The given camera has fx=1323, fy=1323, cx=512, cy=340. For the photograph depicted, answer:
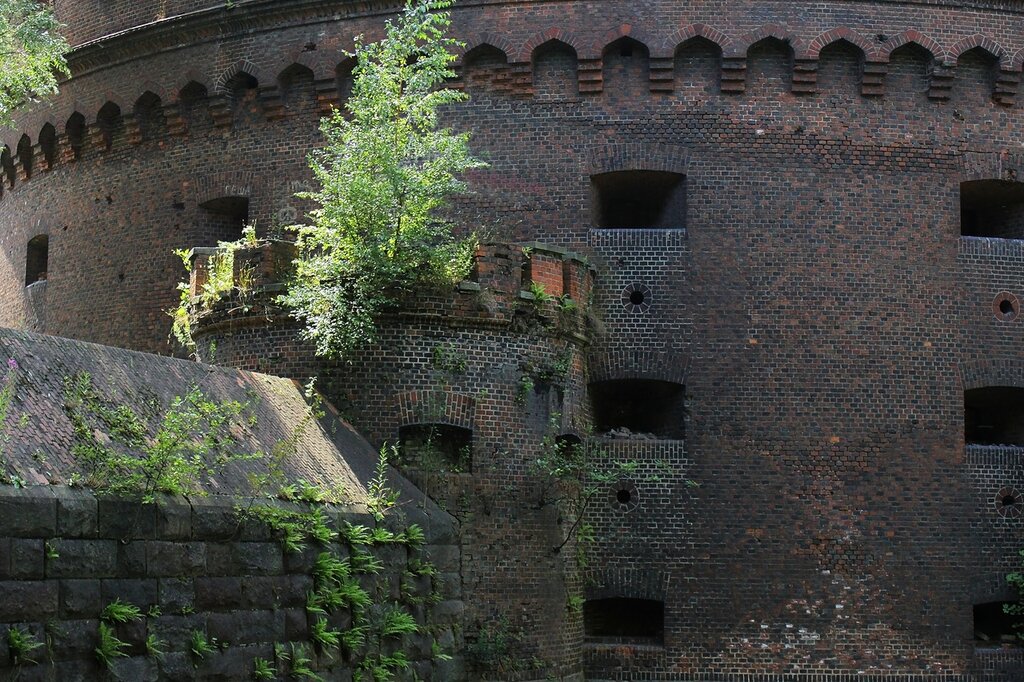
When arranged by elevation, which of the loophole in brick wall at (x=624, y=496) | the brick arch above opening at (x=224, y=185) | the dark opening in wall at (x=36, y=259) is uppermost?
the brick arch above opening at (x=224, y=185)

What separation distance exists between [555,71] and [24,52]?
22.8 feet

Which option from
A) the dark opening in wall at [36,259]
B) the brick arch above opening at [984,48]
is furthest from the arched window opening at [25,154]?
the brick arch above opening at [984,48]

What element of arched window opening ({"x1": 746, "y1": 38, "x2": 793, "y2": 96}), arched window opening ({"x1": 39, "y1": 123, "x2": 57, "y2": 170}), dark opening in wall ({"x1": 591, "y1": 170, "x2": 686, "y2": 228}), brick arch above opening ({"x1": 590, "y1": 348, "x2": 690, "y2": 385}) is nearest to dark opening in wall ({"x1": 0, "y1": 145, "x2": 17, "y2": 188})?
arched window opening ({"x1": 39, "y1": 123, "x2": 57, "y2": 170})

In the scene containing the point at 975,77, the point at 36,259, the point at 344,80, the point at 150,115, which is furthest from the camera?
the point at 36,259

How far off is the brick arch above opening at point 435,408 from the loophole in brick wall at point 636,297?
3132 mm

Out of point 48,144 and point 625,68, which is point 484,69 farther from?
point 48,144

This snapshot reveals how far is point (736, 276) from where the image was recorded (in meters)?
16.4

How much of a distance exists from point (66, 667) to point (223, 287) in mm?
7011

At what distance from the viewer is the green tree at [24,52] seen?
55.8 ft

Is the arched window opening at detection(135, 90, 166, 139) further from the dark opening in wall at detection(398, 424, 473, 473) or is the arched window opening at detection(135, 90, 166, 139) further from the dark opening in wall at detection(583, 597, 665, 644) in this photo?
the dark opening in wall at detection(583, 597, 665, 644)

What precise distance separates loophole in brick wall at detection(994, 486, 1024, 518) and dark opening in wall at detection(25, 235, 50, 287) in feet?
45.8

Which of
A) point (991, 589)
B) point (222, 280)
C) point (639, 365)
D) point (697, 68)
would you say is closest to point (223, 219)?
point (222, 280)

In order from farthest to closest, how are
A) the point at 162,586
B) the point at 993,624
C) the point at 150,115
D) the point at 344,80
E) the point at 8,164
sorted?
1. the point at 8,164
2. the point at 150,115
3. the point at 344,80
4. the point at 993,624
5. the point at 162,586

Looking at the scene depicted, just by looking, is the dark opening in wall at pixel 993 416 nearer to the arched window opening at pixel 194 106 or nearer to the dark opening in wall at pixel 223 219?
the dark opening in wall at pixel 223 219
